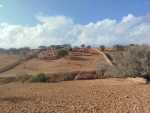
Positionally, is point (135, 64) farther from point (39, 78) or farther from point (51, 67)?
point (51, 67)

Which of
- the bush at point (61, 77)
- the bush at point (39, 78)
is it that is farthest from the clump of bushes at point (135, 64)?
the bush at point (39, 78)

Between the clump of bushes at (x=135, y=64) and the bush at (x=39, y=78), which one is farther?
the bush at (x=39, y=78)

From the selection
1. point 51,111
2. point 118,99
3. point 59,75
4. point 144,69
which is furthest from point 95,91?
point 59,75

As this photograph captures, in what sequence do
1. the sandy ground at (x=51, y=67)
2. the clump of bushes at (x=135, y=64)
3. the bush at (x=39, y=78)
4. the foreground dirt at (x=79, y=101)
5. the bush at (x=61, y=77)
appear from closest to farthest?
the foreground dirt at (x=79, y=101) < the clump of bushes at (x=135, y=64) < the bush at (x=39, y=78) < the bush at (x=61, y=77) < the sandy ground at (x=51, y=67)

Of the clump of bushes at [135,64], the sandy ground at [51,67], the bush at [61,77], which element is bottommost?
the bush at [61,77]

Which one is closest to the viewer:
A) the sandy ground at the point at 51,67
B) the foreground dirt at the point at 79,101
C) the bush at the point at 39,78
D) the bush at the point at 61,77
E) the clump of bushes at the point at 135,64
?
the foreground dirt at the point at 79,101

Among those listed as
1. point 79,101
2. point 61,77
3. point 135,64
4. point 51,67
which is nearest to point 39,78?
point 61,77

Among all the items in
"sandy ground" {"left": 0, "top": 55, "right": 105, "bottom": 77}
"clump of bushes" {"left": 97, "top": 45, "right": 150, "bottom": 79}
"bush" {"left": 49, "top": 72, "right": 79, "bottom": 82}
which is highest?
"clump of bushes" {"left": 97, "top": 45, "right": 150, "bottom": 79}

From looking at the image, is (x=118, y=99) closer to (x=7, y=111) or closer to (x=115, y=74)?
(x=7, y=111)

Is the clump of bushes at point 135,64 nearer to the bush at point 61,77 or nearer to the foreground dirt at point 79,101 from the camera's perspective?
the bush at point 61,77

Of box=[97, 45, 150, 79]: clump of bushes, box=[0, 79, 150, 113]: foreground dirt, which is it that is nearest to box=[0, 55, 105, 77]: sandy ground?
box=[97, 45, 150, 79]: clump of bushes

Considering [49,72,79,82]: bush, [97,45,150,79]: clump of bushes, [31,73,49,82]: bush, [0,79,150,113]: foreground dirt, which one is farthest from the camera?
[49,72,79,82]: bush

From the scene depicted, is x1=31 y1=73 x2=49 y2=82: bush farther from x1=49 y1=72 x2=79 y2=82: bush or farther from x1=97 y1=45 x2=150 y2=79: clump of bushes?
x1=97 y1=45 x2=150 y2=79: clump of bushes

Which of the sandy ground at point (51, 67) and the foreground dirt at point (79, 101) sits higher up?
the sandy ground at point (51, 67)
